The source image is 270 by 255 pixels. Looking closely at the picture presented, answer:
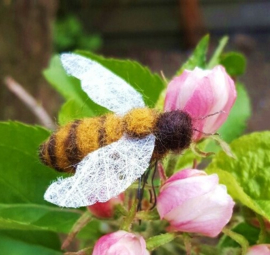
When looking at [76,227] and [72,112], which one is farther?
[72,112]

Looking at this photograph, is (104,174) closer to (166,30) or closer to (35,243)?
(35,243)

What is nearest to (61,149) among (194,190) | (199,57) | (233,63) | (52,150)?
(52,150)

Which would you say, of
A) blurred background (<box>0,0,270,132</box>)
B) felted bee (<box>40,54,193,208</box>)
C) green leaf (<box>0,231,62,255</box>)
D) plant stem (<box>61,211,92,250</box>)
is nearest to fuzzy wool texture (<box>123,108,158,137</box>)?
felted bee (<box>40,54,193,208</box>)

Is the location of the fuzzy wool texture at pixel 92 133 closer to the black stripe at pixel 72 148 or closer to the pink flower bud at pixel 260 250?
the black stripe at pixel 72 148

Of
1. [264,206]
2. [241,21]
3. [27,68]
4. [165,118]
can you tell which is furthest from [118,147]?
[241,21]

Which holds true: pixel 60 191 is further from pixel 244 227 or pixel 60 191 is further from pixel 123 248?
pixel 244 227

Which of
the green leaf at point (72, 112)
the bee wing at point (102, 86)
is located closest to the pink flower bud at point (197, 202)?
the bee wing at point (102, 86)

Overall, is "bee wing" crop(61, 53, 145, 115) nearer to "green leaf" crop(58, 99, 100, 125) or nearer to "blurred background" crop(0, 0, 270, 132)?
"green leaf" crop(58, 99, 100, 125)
